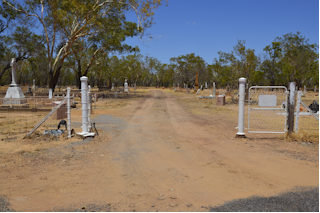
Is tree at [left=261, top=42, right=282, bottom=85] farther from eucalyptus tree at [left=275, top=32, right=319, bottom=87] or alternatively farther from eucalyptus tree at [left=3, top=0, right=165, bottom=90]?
eucalyptus tree at [left=3, top=0, right=165, bottom=90]

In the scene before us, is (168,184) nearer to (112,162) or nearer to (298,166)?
(112,162)

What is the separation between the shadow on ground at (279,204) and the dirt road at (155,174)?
15 centimetres

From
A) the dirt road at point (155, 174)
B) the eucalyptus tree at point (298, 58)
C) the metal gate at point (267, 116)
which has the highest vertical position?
the eucalyptus tree at point (298, 58)

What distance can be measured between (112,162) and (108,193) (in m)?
1.73

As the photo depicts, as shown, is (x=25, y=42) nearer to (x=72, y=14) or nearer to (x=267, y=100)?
(x=72, y=14)

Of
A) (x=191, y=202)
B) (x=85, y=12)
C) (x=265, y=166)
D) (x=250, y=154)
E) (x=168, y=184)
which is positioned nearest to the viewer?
(x=191, y=202)

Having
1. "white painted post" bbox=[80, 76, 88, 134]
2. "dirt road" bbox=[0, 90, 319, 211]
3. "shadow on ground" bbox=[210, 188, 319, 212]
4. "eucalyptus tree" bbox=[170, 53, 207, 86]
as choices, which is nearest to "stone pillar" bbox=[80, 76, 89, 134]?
"white painted post" bbox=[80, 76, 88, 134]

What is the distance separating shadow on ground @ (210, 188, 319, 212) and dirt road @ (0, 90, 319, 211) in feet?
0.48

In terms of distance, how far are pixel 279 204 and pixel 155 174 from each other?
2.18m

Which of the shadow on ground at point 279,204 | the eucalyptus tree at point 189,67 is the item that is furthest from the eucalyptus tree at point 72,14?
the eucalyptus tree at point 189,67

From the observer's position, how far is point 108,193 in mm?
4324

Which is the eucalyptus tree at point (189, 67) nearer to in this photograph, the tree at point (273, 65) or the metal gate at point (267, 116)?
the tree at point (273, 65)

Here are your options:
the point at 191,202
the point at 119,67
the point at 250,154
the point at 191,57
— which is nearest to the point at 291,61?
the point at 191,57

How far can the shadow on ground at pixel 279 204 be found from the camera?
376cm
